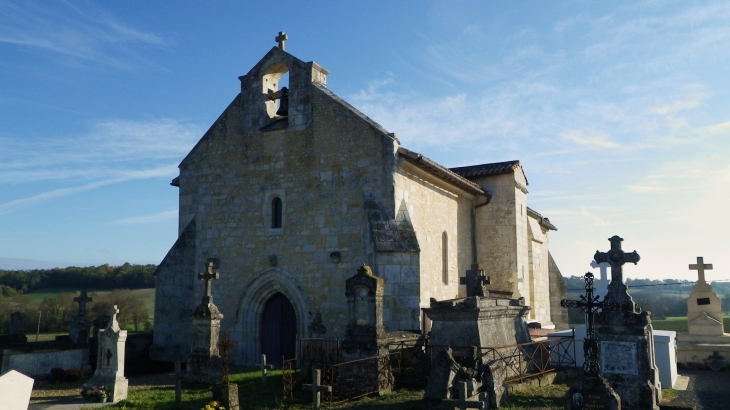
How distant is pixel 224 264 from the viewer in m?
16.7

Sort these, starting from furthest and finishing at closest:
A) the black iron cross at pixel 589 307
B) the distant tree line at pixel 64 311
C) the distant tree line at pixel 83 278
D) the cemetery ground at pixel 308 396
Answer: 1. the distant tree line at pixel 83 278
2. the distant tree line at pixel 64 311
3. the cemetery ground at pixel 308 396
4. the black iron cross at pixel 589 307

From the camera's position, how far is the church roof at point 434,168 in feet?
48.7

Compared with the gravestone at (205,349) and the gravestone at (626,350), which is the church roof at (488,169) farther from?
the gravestone at (205,349)

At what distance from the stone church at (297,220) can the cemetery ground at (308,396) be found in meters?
2.84

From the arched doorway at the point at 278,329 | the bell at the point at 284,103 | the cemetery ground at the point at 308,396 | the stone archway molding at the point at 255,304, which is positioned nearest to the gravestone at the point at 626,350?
the cemetery ground at the point at 308,396

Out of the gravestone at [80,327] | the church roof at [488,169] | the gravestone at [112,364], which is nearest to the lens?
the gravestone at [112,364]

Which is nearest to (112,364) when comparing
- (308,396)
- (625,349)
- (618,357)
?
(308,396)

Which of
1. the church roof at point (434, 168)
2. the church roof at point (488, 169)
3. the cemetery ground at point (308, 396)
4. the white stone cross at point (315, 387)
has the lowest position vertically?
the cemetery ground at point (308, 396)

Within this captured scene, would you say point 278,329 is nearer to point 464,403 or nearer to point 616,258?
point 464,403

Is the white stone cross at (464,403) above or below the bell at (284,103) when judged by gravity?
below

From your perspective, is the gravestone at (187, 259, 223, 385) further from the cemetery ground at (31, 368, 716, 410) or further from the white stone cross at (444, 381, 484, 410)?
the white stone cross at (444, 381, 484, 410)

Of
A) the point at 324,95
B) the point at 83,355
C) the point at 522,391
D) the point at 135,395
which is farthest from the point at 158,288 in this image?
the point at 522,391

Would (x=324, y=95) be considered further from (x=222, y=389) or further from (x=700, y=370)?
(x=700, y=370)

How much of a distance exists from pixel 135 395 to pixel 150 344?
5554 millimetres
